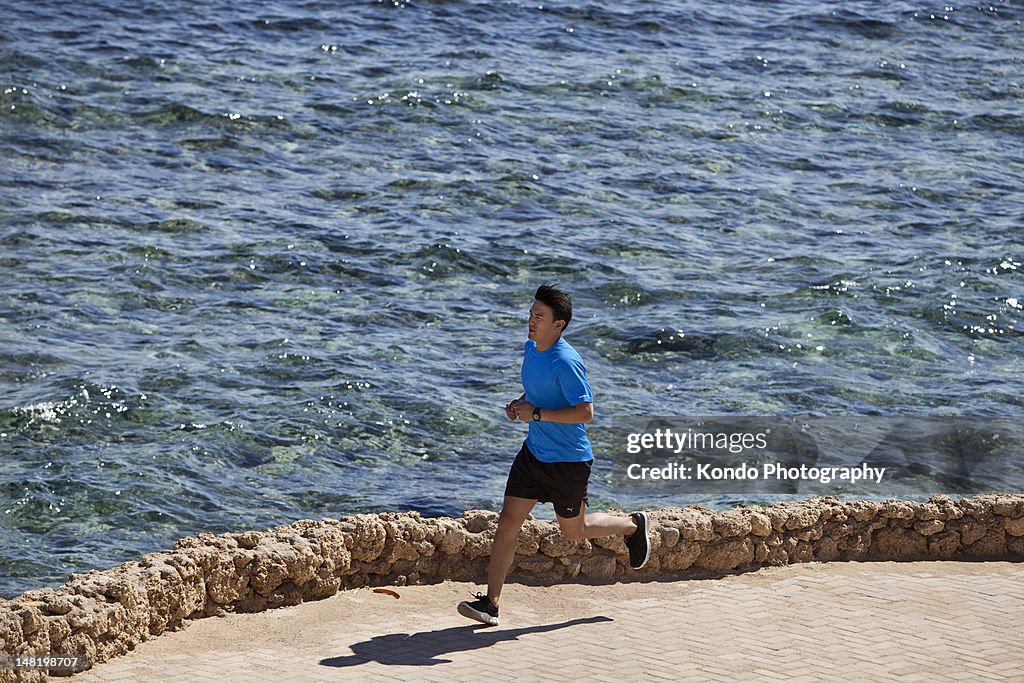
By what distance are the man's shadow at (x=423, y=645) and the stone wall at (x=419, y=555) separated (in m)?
0.79

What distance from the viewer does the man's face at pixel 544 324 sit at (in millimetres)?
7293

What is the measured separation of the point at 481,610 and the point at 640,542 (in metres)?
1.21

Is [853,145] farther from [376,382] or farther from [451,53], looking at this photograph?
[376,382]

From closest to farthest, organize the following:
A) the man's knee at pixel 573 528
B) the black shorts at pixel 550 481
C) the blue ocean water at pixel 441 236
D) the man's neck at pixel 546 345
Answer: the man's neck at pixel 546 345, the black shorts at pixel 550 481, the man's knee at pixel 573 528, the blue ocean water at pixel 441 236

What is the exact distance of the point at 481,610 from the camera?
7.50m

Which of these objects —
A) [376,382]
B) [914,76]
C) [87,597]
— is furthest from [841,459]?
[914,76]

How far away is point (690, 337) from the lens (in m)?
18.8

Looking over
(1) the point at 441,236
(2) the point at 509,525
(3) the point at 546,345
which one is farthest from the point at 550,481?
(1) the point at 441,236

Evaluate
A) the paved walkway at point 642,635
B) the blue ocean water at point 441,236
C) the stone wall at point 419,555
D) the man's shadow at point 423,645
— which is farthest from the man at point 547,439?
the blue ocean water at point 441,236

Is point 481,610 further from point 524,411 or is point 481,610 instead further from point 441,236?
point 441,236

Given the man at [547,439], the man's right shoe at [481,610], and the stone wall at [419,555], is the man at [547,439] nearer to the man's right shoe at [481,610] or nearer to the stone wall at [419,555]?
the man's right shoe at [481,610]

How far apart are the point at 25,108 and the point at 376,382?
13.3 m

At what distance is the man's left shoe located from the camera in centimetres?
822

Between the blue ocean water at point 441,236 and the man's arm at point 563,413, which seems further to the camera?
the blue ocean water at point 441,236
